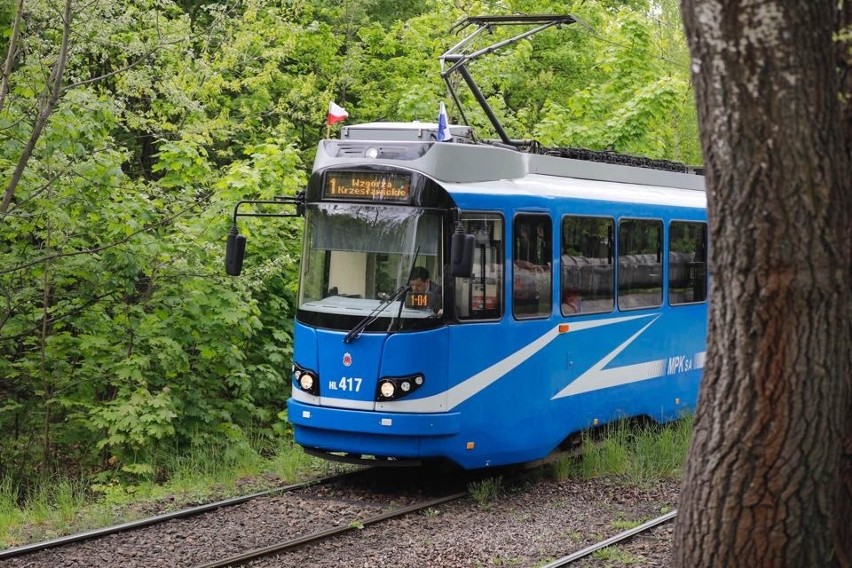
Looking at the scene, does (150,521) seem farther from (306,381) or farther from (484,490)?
(484,490)

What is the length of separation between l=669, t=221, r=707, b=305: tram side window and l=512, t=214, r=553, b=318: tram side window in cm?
283

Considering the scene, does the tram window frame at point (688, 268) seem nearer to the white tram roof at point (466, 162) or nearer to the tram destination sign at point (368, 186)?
the white tram roof at point (466, 162)

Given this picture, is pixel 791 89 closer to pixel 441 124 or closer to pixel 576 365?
pixel 441 124

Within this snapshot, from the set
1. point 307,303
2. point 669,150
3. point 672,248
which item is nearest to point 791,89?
point 307,303

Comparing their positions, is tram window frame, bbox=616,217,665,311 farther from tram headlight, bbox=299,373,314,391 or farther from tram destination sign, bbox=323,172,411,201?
tram headlight, bbox=299,373,314,391

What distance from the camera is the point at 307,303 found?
35.1ft

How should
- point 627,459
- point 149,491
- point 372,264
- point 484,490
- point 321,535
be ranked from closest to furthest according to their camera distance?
1. point 321,535
2. point 372,264
3. point 484,490
4. point 149,491
5. point 627,459

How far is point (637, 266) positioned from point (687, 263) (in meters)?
1.40

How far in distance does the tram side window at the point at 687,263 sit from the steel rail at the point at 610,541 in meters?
4.26

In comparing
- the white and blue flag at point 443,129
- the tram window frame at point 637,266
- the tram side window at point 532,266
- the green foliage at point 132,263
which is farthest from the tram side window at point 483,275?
the green foliage at point 132,263

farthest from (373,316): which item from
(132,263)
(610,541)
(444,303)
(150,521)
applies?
(132,263)

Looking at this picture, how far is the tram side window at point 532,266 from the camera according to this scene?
10664 millimetres

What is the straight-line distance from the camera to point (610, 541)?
8.77m

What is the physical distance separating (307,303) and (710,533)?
6056mm
